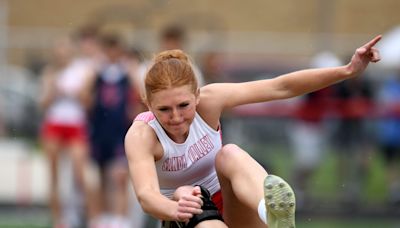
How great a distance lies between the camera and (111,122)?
12.2m

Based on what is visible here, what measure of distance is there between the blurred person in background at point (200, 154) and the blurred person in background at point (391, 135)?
886 centimetres

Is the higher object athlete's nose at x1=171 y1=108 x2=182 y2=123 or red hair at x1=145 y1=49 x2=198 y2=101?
red hair at x1=145 y1=49 x2=198 y2=101

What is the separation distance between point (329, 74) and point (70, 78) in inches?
264

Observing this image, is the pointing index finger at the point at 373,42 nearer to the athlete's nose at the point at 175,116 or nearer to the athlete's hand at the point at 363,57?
the athlete's hand at the point at 363,57

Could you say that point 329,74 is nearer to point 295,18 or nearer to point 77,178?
point 77,178

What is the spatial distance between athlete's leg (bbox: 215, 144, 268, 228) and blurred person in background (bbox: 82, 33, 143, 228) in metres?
5.88

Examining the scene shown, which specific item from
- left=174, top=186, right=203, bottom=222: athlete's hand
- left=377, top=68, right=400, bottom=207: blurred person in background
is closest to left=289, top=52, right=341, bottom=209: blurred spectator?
left=377, top=68, right=400, bottom=207: blurred person in background

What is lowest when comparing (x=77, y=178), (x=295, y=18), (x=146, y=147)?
(x=146, y=147)

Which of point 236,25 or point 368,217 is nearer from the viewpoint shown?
point 368,217

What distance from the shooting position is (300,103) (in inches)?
607

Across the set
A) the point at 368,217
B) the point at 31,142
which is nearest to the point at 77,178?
the point at 368,217

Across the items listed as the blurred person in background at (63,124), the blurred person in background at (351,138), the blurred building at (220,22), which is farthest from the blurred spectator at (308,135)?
the blurred building at (220,22)

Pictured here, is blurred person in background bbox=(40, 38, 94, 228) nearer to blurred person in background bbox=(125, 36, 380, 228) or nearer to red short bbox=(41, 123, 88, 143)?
red short bbox=(41, 123, 88, 143)

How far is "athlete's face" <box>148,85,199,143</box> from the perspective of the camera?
5695 millimetres
